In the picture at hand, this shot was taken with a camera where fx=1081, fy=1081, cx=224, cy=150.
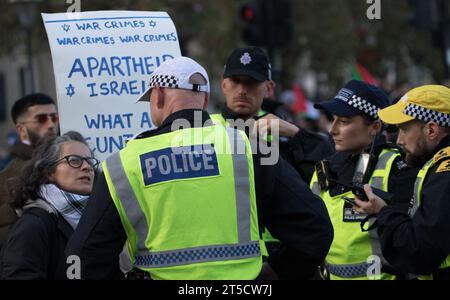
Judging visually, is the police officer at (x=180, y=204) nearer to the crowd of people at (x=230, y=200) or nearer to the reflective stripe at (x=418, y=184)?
the crowd of people at (x=230, y=200)

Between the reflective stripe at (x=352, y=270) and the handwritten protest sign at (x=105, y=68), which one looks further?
the handwritten protest sign at (x=105, y=68)

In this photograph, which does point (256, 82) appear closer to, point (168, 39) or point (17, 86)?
point (168, 39)

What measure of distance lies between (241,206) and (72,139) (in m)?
1.74

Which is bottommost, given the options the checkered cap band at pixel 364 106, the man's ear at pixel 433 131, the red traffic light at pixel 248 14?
the man's ear at pixel 433 131

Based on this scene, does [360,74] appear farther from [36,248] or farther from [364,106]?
[36,248]

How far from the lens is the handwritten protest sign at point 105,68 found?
6.70 m

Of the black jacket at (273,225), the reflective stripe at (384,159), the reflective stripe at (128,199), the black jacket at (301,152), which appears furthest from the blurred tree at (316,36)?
the reflective stripe at (128,199)

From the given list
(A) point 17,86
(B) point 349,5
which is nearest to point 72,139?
(B) point 349,5

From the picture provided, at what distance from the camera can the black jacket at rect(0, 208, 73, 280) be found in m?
5.39

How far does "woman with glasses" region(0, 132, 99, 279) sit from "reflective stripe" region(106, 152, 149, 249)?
0.92 metres

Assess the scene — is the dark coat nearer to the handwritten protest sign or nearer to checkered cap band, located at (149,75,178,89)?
the handwritten protest sign

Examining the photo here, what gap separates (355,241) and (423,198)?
2.98 feet

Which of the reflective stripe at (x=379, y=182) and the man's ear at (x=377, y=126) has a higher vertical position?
the man's ear at (x=377, y=126)

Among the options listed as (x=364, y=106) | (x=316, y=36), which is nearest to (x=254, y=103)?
(x=364, y=106)
